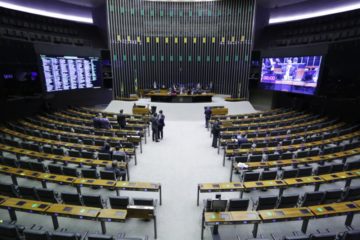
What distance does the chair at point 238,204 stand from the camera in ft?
15.4

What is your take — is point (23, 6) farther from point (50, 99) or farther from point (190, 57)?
point (190, 57)

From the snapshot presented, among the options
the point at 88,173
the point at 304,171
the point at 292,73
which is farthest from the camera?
the point at 292,73

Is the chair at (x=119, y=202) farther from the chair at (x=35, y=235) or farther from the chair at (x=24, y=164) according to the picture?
the chair at (x=24, y=164)

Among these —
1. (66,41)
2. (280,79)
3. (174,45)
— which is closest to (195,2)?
(174,45)

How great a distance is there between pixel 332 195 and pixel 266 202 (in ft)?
5.77

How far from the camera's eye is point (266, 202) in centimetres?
489

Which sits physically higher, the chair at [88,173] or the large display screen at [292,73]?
the large display screen at [292,73]

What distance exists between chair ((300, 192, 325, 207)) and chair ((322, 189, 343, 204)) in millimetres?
128

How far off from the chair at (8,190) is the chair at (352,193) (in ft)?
28.2

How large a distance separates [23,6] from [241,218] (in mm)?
21794

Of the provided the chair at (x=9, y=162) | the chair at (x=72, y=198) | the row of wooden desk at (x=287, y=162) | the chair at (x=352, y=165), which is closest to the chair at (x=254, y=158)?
the row of wooden desk at (x=287, y=162)

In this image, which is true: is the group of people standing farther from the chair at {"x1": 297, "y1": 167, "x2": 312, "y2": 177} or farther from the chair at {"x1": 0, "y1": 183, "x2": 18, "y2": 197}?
the chair at {"x1": 297, "y1": 167, "x2": 312, "y2": 177}

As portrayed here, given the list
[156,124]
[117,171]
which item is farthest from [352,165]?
[156,124]

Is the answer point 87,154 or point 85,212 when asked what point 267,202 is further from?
point 87,154
